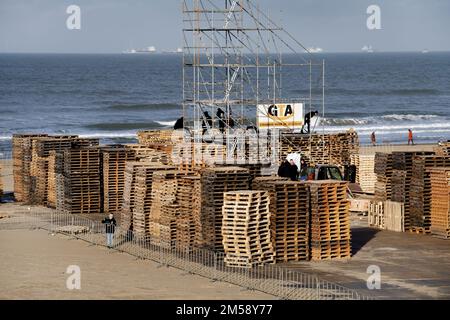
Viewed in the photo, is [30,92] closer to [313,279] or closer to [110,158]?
[110,158]

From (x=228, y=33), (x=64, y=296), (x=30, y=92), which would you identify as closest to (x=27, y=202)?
(x=228, y=33)

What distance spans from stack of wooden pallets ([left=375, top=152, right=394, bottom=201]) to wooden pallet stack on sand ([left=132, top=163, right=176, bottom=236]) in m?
6.92

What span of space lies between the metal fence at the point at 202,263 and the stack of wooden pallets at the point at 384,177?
788 cm

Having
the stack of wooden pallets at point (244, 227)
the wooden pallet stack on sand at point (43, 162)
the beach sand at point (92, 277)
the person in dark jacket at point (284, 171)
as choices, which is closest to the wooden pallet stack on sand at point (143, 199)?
the beach sand at point (92, 277)

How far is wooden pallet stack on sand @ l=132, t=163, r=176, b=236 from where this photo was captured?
33719 millimetres

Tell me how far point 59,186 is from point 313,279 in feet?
47.1

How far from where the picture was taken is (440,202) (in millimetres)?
34156

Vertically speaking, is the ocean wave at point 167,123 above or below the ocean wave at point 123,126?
above

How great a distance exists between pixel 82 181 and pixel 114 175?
1070mm

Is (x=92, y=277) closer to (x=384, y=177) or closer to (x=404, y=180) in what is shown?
(x=404, y=180)

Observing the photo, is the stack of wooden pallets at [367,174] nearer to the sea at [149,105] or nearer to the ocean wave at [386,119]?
the sea at [149,105]

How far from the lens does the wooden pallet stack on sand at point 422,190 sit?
34500 mm

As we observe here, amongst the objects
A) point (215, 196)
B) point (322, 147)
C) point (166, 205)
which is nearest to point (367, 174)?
point (322, 147)

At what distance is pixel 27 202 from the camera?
1665 inches
